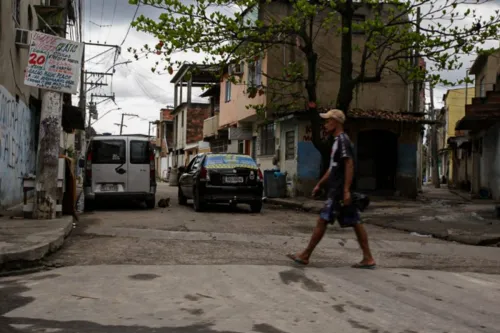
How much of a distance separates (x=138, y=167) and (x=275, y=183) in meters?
7.55

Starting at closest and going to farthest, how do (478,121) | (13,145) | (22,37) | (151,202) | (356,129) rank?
1. (13,145)
2. (22,37)
3. (151,202)
4. (478,121)
5. (356,129)

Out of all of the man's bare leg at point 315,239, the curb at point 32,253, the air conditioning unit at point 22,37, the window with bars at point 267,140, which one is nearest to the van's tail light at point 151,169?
the air conditioning unit at point 22,37

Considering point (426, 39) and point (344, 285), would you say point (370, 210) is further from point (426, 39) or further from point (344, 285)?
point (344, 285)

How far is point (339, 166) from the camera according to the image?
21.1 ft

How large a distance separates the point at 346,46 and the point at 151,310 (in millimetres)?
13359

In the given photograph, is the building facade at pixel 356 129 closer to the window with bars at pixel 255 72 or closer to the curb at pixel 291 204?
the window with bars at pixel 255 72

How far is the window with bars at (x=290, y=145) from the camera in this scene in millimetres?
22016

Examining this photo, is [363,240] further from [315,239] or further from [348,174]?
[348,174]

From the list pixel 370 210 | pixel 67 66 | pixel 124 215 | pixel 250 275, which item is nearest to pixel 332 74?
pixel 370 210

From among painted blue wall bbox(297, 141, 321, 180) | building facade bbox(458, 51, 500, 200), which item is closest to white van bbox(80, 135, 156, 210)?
painted blue wall bbox(297, 141, 321, 180)

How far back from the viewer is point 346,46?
1630cm

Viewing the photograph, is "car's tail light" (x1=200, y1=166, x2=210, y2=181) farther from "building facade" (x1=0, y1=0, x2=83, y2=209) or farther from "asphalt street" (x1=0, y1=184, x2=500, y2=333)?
"asphalt street" (x1=0, y1=184, x2=500, y2=333)

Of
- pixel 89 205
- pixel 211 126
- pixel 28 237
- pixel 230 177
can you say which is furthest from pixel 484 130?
pixel 28 237

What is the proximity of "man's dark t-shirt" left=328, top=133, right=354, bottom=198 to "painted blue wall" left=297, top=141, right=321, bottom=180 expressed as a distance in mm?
14718
